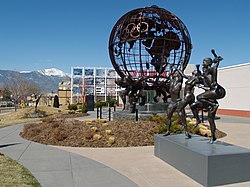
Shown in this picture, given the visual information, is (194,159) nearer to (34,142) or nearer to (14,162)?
(14,162)

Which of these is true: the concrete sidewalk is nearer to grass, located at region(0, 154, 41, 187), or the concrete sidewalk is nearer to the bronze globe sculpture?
grass, located at region(0, 154, 41, 187)

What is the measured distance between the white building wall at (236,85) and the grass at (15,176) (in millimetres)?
25717

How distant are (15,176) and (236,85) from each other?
2793cm

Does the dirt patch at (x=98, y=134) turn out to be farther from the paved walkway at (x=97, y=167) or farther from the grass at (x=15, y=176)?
the grass at (x=15, y=176)

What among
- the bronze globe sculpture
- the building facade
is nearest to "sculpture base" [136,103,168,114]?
the bronze globe sculpture

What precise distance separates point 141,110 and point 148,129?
634cm

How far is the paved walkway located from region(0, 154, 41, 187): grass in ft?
0.56

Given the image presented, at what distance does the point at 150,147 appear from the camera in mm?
9898

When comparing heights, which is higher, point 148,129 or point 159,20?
Result: point 159,20

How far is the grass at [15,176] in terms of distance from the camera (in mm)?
5441

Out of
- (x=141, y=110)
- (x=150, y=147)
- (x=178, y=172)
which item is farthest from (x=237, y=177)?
(x=141, y=110)

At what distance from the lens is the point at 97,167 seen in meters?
6.93

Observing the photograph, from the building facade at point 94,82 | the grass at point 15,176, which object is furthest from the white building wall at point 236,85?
the building facade at point 94,82

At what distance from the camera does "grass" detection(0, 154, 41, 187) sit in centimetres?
544
